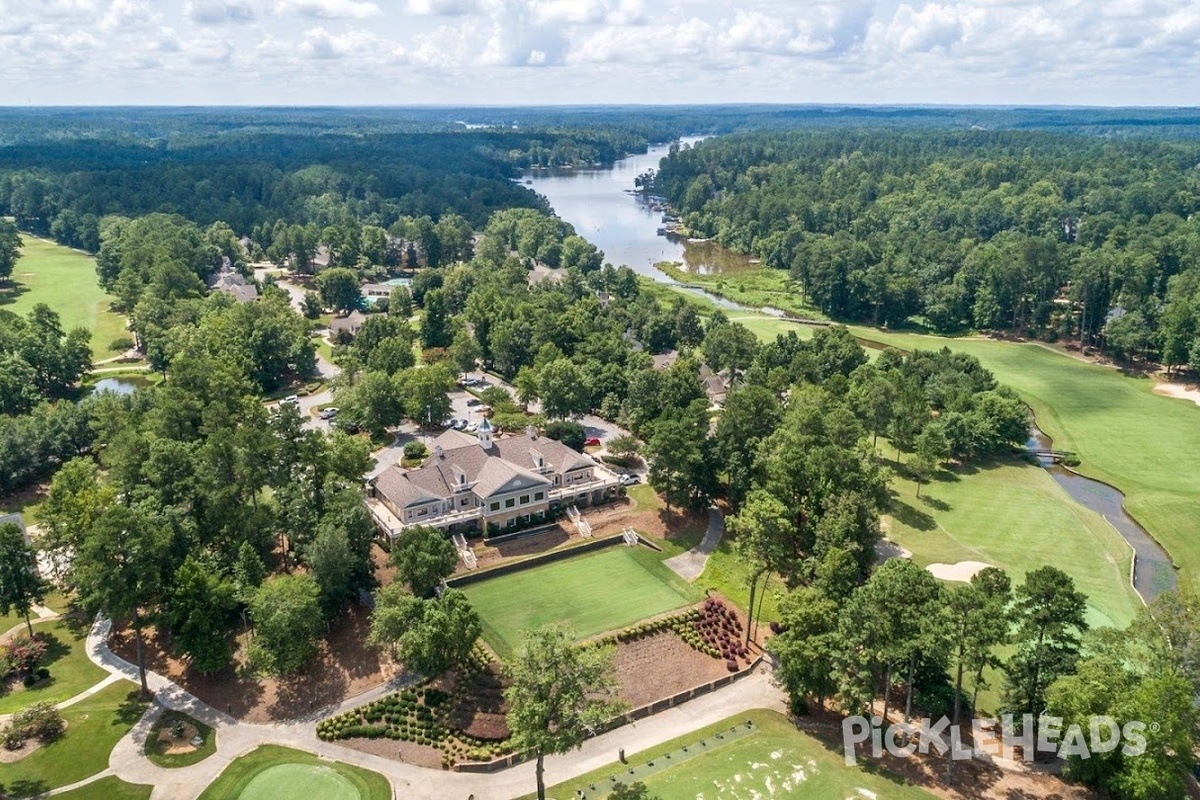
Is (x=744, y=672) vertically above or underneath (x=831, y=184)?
underneath

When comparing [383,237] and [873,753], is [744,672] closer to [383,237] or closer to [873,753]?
[873,753]

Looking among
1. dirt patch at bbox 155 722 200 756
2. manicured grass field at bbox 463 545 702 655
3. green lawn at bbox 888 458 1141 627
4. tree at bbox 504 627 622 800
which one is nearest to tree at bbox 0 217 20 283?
manicured grass field at bbox 463 545 702 655

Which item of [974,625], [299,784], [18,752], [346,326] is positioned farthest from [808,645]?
[346,326]

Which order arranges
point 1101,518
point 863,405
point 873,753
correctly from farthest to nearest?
point 863,405
point 1101,518
point 873,753

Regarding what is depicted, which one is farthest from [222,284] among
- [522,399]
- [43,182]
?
[43,182]

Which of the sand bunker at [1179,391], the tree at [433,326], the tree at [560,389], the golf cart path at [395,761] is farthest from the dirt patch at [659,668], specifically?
the sand bunker at [1179,391]

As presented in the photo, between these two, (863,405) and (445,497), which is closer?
(445,497)

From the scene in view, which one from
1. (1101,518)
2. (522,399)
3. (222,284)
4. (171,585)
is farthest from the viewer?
(222,284)
